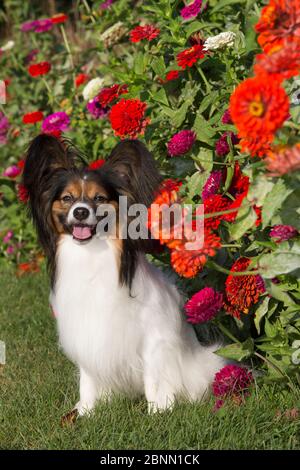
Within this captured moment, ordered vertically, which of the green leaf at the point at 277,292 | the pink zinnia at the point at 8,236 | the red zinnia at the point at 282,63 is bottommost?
the green leaf at the point at 277,292

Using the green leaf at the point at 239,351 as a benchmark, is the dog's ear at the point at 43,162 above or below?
above

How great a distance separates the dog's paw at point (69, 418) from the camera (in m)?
3.24

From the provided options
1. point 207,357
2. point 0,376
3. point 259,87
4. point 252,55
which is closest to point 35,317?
point 0,376

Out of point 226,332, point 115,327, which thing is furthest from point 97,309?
point 226,332

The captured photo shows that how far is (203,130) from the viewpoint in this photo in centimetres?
353

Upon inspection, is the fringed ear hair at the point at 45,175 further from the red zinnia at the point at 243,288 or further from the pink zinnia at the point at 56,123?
the pink zinnia at the point at 56,123

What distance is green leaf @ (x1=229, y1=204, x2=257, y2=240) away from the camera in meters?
2.93

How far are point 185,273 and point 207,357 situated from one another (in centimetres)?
112

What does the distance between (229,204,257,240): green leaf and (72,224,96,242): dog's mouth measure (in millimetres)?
658

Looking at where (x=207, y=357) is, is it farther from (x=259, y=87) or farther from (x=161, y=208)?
(x=259, y=87)

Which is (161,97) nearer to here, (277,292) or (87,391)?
(277,292)

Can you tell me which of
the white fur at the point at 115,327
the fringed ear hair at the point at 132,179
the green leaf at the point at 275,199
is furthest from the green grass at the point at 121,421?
the green leaf at the point at 275,199

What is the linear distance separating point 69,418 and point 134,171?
108 cm

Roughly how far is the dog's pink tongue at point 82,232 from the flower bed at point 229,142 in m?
0.38
